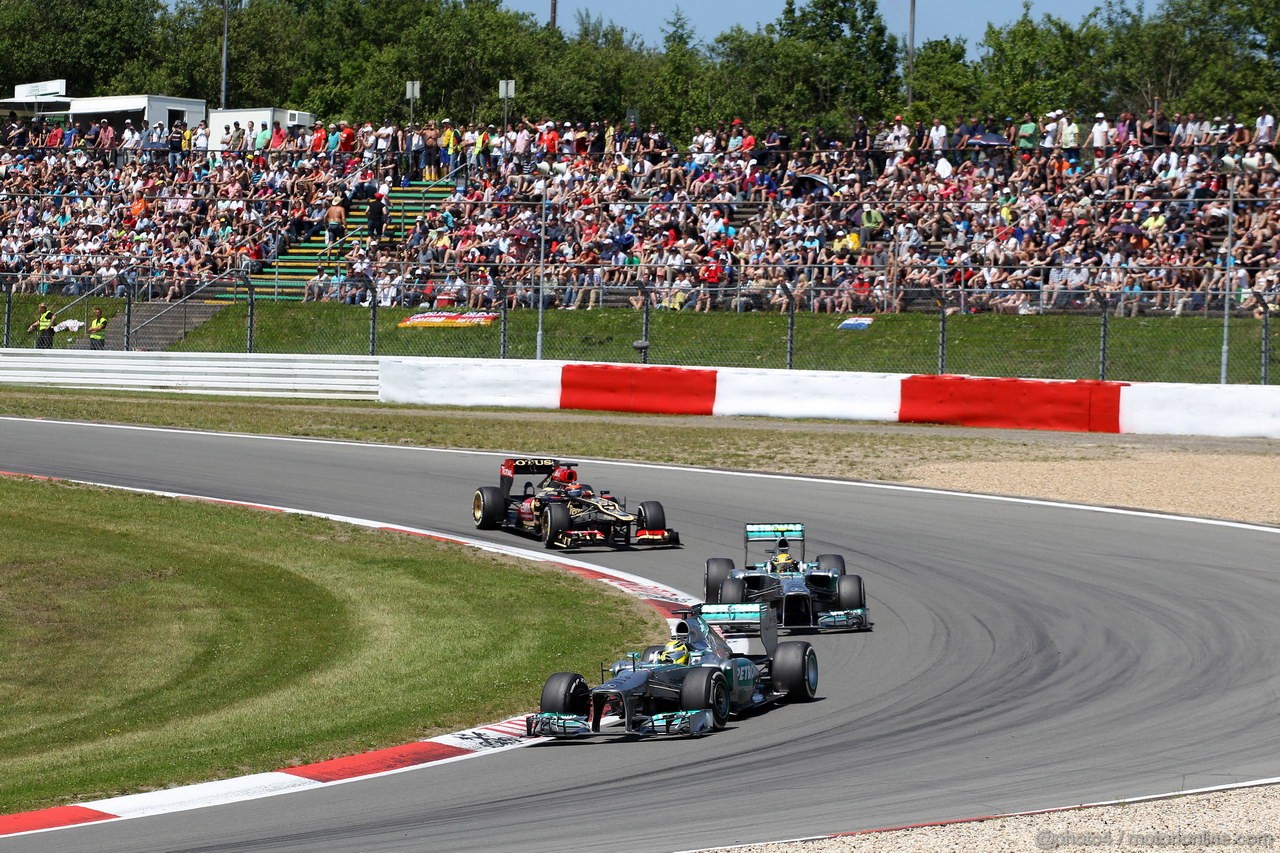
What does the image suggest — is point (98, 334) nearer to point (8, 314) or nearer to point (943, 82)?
point (8, 314)

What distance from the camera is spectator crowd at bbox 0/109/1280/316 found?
97.9 feet

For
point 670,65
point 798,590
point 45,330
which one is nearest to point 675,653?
point 798,590

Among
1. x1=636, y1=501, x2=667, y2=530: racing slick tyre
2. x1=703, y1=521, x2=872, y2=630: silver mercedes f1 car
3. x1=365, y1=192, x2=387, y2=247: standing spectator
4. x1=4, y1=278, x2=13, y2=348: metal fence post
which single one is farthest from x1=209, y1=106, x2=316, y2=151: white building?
x1=703, y1=521, x2=872, y2=630: silver mercedes f1 car

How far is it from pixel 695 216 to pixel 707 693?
26137 millimetres

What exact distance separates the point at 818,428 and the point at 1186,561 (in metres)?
11.2

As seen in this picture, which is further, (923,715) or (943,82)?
(943,82)

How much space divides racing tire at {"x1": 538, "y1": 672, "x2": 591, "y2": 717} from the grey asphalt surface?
208 millimetres

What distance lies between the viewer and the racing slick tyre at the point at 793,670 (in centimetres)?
1000

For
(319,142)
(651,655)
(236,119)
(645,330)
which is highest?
(236,119)

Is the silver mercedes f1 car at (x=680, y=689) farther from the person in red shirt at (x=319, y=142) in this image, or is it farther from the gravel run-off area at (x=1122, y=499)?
the person in red shirt at (x=319, y=142)

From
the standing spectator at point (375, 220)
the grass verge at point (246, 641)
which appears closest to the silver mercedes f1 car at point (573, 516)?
the grass verge at point (246, 641)

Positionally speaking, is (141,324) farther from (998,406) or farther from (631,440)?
(998,406)

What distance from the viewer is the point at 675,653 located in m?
9.84

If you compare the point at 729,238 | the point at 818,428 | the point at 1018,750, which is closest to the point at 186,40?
the point at 729,238
